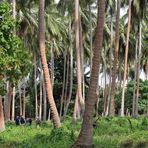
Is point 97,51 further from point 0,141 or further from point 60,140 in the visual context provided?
point 0,141

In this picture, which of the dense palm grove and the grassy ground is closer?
the grassy ground

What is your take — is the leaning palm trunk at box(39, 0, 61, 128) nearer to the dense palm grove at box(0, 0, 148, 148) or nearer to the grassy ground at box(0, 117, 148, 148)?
the dense palm grove at box(0, 0, 148, 148)

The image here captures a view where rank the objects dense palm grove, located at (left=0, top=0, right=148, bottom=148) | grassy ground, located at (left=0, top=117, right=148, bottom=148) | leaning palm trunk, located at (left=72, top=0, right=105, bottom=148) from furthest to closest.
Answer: dense palm grove, located at (left=0, top=0, right=148, bottom=148) < grassy ground, located at (left=0, top=117, right=148, bottom=148) < leaning palm trunk, located at (left=72, top=0, right=105, bottom=148)

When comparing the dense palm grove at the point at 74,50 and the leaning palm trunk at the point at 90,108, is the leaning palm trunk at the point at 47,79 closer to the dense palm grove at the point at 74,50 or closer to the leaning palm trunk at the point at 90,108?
the dense palm grove at the point at 74,50

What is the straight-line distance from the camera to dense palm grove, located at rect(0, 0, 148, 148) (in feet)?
72.6

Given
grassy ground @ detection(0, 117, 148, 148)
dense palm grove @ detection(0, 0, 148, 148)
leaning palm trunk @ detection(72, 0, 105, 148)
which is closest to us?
leaning palm trunk @ detection(72, 0, 105, 148)

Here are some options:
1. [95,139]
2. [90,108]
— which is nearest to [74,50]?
[95,139]

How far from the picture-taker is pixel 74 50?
2153 inches

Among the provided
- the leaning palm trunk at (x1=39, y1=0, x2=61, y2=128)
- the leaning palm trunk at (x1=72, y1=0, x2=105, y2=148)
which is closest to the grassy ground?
the leaning palm trunk at (x1=72, y1=0, x2=105, y2=148)

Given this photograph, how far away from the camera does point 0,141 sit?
69.2ft

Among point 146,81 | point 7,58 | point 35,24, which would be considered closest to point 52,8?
point 35,24

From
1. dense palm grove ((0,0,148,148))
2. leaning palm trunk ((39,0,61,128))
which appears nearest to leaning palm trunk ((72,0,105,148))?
dense palm grove ((0,0,148,148))

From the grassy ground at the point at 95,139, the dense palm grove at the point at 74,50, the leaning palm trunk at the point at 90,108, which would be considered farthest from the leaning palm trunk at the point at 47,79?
the leaning palm trunk at the point at 90,108

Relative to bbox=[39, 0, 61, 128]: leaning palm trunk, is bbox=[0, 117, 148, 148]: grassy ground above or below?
below
